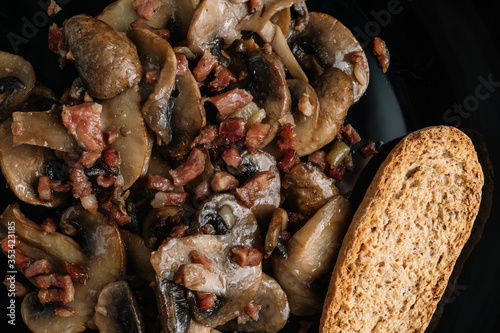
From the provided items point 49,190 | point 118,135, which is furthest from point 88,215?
point 118,135

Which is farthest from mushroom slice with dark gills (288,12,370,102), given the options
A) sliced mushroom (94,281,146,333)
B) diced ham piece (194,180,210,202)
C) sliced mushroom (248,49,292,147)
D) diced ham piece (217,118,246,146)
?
sliced mushroom (94,281,146,333)

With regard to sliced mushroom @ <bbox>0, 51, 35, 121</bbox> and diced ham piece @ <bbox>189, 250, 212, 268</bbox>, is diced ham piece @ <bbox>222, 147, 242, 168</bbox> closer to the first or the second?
diced ham piece @ <bbox>189, 250, 212, 268</bbox>

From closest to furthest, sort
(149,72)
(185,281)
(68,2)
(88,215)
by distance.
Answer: (185,281) < (149,72) < (88,215) < (68,2)

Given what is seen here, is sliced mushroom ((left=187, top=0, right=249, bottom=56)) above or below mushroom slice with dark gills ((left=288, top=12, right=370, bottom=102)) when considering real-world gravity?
above

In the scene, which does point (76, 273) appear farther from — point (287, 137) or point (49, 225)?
point (287, 137)

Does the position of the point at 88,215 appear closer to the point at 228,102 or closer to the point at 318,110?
the point at 228,102
